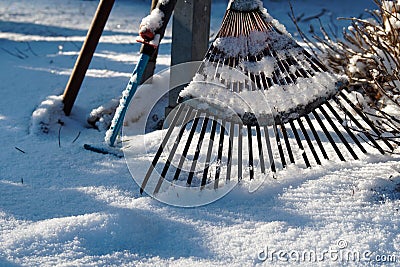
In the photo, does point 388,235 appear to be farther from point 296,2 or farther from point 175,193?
point 296,2

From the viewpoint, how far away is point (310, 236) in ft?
6.22

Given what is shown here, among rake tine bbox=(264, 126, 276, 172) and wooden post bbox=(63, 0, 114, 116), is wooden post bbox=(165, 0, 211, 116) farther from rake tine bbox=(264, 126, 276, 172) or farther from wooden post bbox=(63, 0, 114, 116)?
rake tine bbox=(264, 126, 276, 172)

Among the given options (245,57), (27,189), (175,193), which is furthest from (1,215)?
(245,57)

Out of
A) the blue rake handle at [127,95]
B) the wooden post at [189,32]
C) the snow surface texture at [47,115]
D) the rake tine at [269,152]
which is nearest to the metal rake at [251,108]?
the rake tine at [269,152]

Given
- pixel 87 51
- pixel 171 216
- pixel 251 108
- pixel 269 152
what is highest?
pixel 87 51

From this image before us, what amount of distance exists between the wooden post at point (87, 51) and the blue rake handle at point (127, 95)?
1.76ft

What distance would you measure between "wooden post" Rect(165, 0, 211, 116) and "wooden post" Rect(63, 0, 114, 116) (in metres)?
0.35

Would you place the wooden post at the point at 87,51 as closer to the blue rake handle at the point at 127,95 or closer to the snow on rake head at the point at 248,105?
the blue rake handle at the point at 127,95

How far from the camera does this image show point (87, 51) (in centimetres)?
305

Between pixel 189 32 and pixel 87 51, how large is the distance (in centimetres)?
53

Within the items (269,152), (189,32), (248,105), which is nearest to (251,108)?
(248,105)

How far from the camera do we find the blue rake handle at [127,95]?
2.53m

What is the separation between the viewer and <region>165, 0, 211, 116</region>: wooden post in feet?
9.38

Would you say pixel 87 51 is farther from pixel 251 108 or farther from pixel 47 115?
pixel 251 108
